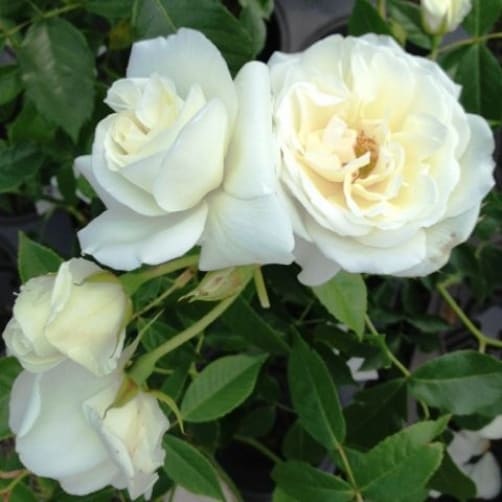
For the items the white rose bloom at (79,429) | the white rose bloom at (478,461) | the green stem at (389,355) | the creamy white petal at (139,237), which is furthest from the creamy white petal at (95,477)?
the white rose bloom at (478,461)

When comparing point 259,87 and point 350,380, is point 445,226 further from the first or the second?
point 350,380

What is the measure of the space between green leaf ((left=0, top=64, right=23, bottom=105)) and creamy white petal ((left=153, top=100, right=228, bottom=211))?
0.30 metres

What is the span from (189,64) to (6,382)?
0.25 m

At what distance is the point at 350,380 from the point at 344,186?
0.97 ft

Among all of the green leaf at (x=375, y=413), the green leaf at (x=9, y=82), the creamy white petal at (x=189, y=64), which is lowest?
the green leaf at (x=375, y=413)

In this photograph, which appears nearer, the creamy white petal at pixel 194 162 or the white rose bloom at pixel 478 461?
the creamy white petal at pixel 194 162

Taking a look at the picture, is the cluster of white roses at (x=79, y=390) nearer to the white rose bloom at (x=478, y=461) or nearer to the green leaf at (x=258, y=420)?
the green leaf at (x=258, y=420)

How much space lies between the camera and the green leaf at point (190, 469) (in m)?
0.46

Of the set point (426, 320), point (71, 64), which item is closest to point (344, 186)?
point (71, 64)

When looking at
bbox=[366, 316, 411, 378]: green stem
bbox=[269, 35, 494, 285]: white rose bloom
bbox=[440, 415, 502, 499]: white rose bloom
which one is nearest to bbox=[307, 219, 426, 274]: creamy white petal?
bbox=[269, 35, 494, 285]: white rose bloom

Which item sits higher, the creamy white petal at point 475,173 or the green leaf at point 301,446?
the creamy white petal at point 475,173

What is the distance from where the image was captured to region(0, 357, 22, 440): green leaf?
0.46m

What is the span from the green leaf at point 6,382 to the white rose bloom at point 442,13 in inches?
12.3

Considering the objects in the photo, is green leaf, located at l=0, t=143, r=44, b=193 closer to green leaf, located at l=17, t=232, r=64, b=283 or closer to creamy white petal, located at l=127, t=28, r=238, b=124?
green leaf, located at l=17, t=232, r=64, b=283
